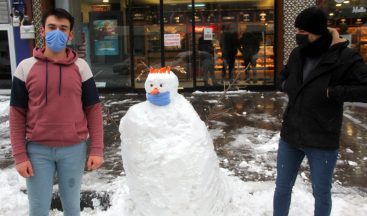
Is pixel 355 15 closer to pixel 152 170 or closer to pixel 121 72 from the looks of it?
pixel 121 72

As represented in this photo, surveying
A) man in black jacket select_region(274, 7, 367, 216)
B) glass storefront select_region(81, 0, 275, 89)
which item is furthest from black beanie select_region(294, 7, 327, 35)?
glass storefront select_region(81, 0, 275, 89)

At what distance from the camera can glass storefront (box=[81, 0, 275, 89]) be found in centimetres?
1199

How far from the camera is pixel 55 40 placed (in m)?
3.05

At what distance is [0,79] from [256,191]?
31.6 ft

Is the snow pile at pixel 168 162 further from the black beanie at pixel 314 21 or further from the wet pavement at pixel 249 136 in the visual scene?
the wet pavement at pixel 249 136

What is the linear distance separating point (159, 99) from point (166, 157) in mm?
468

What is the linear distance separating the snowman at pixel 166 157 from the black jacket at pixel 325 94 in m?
0.75

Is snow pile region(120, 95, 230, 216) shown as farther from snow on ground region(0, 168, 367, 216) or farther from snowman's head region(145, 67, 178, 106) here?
snow on ground region(0, 168, 367, 216)

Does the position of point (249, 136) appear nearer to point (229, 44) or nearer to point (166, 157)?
point (166, 157)

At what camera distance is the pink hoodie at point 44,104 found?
3012mm

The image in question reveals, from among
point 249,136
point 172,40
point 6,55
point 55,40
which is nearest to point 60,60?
point 55,40

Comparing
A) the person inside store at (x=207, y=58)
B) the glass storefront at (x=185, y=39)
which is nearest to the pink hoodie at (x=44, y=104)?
the glass storefront at (x=185, y=39)

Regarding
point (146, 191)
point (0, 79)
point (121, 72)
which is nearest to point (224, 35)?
point (121, 72)

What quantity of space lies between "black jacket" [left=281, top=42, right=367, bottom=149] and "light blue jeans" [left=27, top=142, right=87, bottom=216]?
1.61 meters
